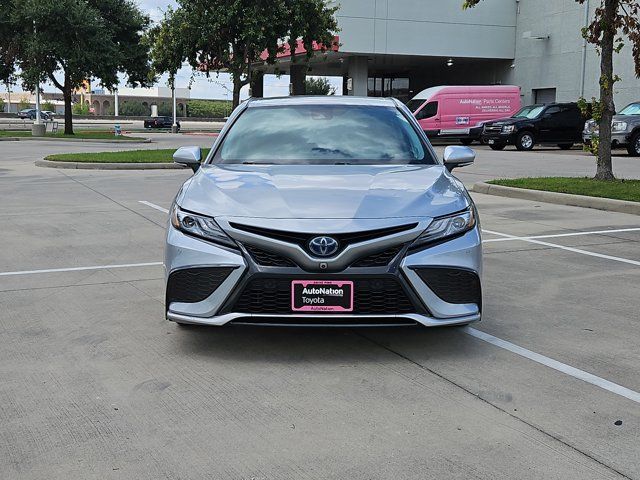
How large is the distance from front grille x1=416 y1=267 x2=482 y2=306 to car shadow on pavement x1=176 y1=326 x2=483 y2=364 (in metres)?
0.40

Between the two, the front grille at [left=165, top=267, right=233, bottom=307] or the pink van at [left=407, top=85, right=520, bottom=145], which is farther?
the pink van at [left=407, top=85, right=520, bottom=145]

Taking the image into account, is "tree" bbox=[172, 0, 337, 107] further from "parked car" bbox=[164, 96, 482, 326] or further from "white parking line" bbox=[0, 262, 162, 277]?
"parked car" bbox=[164, 96, 482, 326]

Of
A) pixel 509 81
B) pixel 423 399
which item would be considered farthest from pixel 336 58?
pixel 423 399

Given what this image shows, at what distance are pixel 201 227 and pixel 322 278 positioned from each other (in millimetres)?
795

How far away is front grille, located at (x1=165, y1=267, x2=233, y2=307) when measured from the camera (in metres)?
4.27

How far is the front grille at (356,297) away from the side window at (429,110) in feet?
105

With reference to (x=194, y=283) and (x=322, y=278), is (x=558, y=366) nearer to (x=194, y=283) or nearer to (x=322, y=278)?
(x=322, y=278)

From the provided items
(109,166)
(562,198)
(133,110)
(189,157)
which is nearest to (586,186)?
(562,198)

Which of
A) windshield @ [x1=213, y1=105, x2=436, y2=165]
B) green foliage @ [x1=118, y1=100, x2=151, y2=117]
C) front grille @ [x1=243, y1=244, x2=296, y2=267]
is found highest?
green foliage @ [x1=118, y1=100, x2=151, y2=117]

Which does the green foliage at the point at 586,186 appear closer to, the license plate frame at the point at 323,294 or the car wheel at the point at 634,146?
the license plate frame at the point at 323,294

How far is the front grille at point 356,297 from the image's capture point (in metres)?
4.18

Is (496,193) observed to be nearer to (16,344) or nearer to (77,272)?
(77,272)

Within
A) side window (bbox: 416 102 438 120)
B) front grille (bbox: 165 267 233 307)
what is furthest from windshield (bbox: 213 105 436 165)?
side window (bbox: 416 102 438 120)

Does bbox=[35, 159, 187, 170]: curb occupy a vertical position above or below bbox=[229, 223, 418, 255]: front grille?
below
